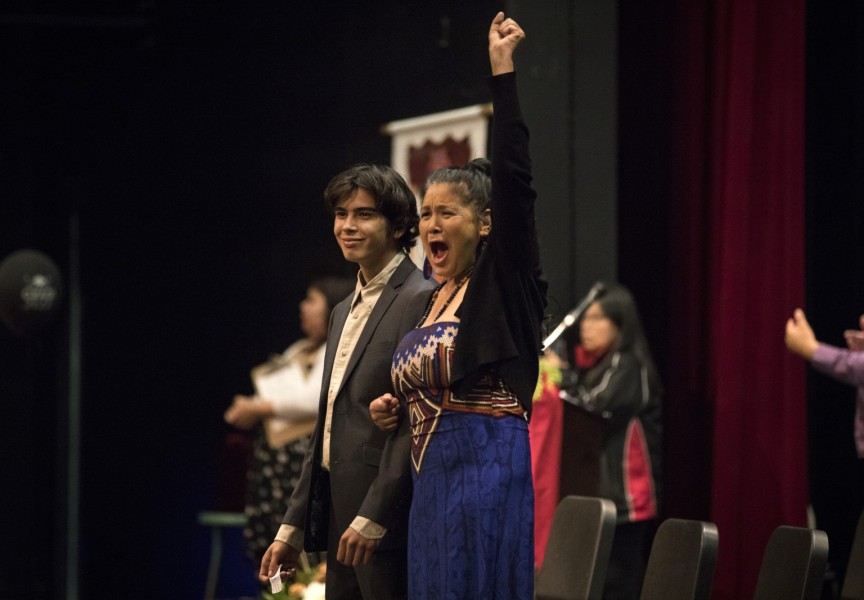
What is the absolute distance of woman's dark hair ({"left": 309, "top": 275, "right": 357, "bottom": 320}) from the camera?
553cm

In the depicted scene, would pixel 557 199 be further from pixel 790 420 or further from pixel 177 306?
pixel 177 306

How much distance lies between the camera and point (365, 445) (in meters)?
2.55

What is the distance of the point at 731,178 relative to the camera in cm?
494

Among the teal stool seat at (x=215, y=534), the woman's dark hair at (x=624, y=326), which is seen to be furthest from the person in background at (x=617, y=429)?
the teal stool seat at (x=215, y=534)

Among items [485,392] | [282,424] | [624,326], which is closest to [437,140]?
[624,326]

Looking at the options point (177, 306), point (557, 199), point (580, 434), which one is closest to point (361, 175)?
point (580, 434)

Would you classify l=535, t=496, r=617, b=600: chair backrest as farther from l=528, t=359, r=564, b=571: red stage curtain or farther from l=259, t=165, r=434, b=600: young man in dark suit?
l=528, t=359, r=564, b=571: red stage curtain

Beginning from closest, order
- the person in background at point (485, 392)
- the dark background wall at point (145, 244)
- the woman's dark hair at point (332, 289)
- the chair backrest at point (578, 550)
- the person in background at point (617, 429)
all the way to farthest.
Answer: the person in background at point (485, 392) → the chair backrest at point (578, 550) → the person in background at point (617, 429) → the woman's dark hair at point (332, 289) → the dark background wall at point (145, 244)

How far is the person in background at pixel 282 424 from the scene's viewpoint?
209 inches

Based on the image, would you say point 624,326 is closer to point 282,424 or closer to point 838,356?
point 838,356

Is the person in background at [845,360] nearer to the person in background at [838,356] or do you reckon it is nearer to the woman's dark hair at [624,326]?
the person in background at [838,356]

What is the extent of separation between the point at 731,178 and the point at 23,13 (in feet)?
14.8

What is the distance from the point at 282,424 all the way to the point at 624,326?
1.54 m

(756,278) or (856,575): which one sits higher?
(756,278)
